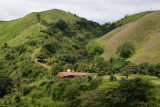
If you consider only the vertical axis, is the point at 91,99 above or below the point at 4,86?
below

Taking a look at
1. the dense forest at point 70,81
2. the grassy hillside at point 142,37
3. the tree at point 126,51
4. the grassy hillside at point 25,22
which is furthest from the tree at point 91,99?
the grassy hillside at point 25,22

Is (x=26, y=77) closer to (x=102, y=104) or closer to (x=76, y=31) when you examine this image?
(x=102, y=104)

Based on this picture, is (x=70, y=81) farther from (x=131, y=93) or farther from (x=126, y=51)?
(x=126, y=51)

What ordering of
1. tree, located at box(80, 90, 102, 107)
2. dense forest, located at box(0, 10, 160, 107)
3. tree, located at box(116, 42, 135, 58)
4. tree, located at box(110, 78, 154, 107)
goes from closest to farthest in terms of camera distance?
tree, located at box(110, 78, 154, 107)
dense forest, located at box(0, 10, 160, 107)
tree, located at box(80, 90, 102, 107)
tree, located at box(116, 42, 135, 58)

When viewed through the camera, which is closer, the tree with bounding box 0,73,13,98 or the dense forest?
the dense forest

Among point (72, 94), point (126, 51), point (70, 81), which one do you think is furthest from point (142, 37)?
point (72, 94)

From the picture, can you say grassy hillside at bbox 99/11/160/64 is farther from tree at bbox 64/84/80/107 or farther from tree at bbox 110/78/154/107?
tree at bbox 64/84/80/107

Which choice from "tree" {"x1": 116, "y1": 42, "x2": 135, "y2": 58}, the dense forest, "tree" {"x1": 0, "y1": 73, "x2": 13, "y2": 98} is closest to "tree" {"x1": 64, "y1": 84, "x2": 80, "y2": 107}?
the dense forest

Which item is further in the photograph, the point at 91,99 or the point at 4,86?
the point at 4,86

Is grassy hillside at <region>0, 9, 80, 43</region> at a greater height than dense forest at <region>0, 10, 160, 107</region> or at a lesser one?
greater

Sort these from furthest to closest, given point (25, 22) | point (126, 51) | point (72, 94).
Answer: point (25, 22) < point (126, 51) < point (72, 94)

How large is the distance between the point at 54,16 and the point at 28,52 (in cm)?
6679

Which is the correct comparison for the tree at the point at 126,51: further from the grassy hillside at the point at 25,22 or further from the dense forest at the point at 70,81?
the grassy hillside at the point at 25,22

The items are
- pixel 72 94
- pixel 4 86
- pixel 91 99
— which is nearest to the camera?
pixel 91 99
